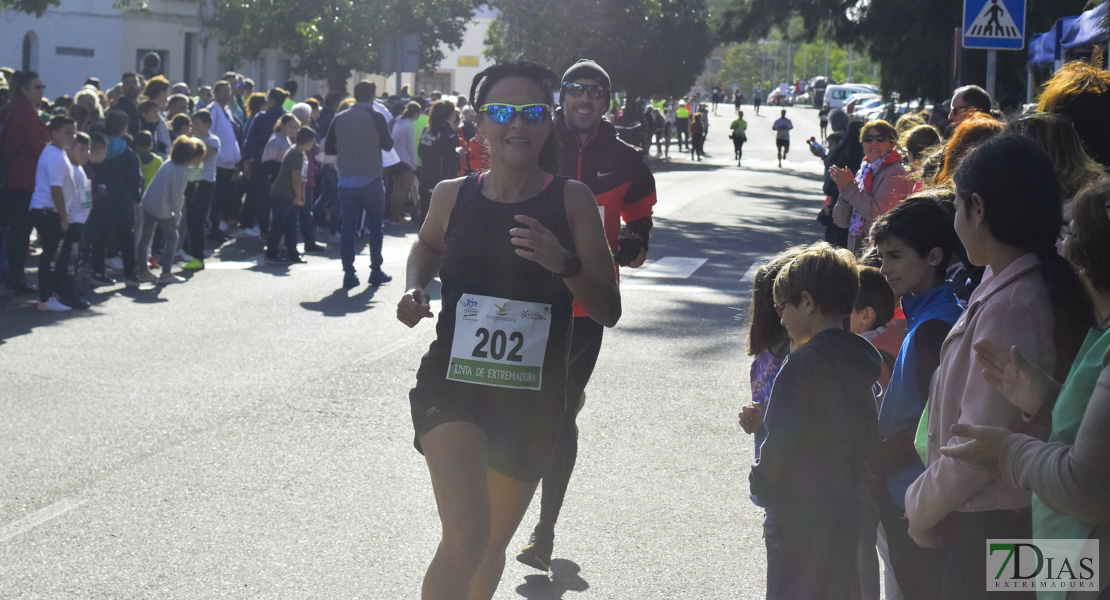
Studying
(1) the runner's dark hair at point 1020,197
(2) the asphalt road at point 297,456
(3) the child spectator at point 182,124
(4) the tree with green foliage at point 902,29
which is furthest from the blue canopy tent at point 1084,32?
(3) the child spectator at point 182,124

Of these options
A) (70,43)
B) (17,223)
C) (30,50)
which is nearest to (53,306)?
(17,223)

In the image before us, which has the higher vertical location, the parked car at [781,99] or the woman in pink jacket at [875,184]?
the parked car at [781,99]

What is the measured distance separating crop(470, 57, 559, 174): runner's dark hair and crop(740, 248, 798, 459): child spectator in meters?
0.75

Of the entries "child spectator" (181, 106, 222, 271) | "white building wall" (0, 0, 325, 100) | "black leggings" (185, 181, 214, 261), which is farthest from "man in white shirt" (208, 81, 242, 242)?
"white building wall" (0, 0, 325, 100)

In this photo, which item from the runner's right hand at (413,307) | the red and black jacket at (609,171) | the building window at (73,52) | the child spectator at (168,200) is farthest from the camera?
the building window at (73,52)

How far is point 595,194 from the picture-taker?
507cm

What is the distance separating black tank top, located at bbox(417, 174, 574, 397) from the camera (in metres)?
3.75

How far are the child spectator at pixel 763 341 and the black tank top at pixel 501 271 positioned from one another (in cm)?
59

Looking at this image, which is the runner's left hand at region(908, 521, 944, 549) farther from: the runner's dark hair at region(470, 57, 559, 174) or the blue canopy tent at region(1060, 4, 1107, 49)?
the blue canopy tent at region(1060, 4, 1107, 49)

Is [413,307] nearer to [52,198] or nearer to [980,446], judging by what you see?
[980,446]

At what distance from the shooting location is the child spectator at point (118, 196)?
38.5 ft

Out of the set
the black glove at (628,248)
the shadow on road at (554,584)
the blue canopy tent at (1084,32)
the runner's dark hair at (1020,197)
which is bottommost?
the shadow on road at (554,584)

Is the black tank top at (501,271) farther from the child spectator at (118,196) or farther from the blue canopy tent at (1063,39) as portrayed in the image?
the child spectator at (118,196)

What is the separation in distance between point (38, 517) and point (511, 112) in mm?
3036
